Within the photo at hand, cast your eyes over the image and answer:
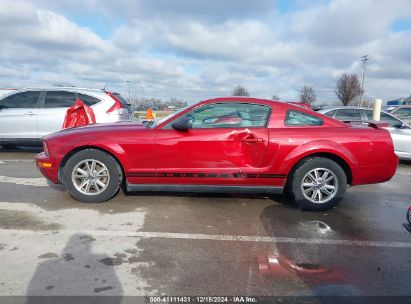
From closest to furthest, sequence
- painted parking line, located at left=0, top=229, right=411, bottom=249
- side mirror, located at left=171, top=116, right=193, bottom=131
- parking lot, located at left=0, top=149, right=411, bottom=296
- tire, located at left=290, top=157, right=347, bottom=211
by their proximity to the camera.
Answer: parking lot, located at left=0, top=149, right=411, bottom=296
painted parking line, located at left=0, top=229, right=411, bottom=249
side mirror, located at left=171, top=116, right=193, bottom=131
tire, located at left=290, top=157, right=347, bottom=211

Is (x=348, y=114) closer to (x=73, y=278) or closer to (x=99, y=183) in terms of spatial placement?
(x=99, y=183)

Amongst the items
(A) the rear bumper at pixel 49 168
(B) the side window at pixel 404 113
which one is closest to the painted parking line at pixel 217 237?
(A) the rear bumper at pixel 49 168

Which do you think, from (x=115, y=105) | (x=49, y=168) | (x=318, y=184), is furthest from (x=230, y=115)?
(x=115, y=105)

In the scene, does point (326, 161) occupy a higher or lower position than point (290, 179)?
higher

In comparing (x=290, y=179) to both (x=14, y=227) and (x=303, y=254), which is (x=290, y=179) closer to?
(x=303, y=254)

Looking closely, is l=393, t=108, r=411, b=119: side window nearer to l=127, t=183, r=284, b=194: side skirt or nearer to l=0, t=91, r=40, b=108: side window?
l=127, t=183, r=284, b=194: side skirt

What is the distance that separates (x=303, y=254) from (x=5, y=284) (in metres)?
2.58

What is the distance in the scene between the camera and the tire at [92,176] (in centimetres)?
449

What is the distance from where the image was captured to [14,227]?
3.76m

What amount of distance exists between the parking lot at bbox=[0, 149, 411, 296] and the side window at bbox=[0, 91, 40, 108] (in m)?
3.75

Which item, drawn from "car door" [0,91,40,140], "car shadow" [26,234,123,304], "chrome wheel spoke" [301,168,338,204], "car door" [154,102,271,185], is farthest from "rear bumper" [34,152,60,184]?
"car door" [0,91,40,140]

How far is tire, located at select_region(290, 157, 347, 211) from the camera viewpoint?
4.45 metres

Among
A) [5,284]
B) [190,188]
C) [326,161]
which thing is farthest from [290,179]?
[5,284]

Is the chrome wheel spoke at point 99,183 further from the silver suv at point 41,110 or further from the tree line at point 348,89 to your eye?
the tree line at point 348,89
